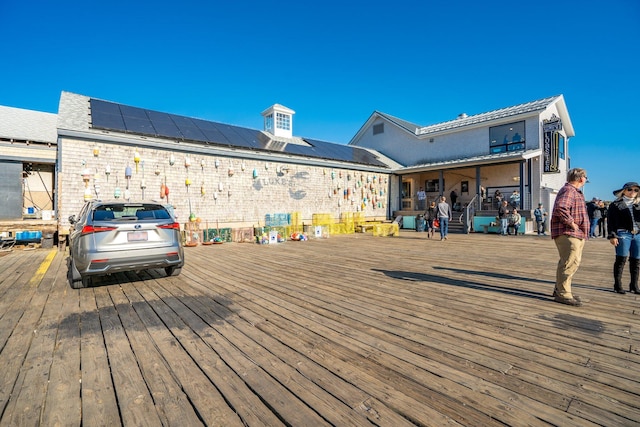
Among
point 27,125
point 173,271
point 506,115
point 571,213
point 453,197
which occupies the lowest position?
point 173,271

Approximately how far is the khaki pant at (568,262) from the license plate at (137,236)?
651 centimetres

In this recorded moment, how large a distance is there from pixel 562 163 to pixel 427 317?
22.4 metres

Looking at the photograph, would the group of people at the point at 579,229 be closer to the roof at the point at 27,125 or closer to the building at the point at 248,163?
the building at the point at 248,163

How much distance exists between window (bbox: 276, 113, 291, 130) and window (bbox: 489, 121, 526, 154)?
13371mm

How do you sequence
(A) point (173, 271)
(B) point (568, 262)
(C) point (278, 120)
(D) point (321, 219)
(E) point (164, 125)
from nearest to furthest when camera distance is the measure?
(B) point (568, 262)
(A) point (173, 271)
(E) point (164, 125)
(D) point (321, 219)
(C) point (278, 120)

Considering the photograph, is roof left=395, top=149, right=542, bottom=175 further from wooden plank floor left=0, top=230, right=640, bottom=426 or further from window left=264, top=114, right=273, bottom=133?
wooden plank floor left=0, top=230, right=640, bottom=426

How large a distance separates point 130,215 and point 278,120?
15.2 m

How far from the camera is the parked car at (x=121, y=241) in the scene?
4.59 metres

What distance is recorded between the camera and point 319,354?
8.57 feet

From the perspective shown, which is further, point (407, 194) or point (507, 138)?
point (407, 194)

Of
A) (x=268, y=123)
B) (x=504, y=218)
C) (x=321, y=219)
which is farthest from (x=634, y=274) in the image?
(x=268, y=123)

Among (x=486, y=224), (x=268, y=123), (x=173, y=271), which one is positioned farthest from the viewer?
(x=268, y=123)

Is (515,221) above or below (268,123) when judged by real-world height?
below

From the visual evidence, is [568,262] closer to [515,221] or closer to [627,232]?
[627,232]
